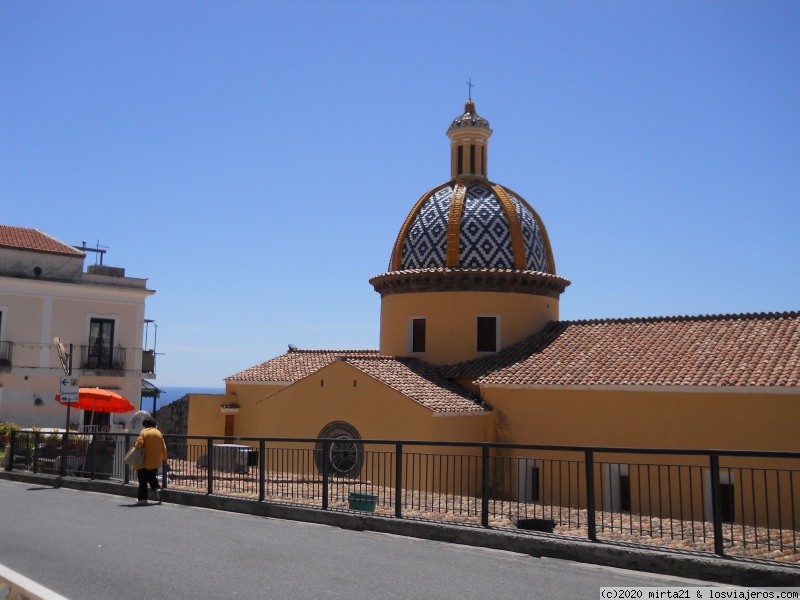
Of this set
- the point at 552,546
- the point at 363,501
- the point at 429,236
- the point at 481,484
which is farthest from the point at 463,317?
Answer: the point at 552,546

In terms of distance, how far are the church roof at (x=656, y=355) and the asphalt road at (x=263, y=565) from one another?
36.6 ft

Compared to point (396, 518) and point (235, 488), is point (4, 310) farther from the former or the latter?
point (396, 518)

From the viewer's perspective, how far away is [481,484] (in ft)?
38.0

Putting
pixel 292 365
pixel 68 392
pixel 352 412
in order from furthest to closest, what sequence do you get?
pixel 292 365, pixel 352 412, pixel 68 392

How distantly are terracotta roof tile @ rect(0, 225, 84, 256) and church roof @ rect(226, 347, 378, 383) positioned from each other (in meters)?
8.40

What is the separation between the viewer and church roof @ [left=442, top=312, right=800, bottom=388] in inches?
725

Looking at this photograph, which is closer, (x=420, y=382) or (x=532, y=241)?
(x=420, y=382)

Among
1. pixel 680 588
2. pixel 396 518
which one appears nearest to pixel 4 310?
pixel 396 518

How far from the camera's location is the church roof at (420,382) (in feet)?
69.4

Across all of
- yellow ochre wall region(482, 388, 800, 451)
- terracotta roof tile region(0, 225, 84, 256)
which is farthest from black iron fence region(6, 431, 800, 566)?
terracotta roof tile region(0, 225, 84, 256)

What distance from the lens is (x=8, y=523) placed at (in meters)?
11.0

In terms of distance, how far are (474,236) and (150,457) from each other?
14.7 metres

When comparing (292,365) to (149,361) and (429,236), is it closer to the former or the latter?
(149,361)

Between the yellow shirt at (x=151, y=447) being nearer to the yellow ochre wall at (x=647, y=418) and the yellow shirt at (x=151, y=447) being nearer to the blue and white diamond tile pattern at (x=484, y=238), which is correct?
the yellow ochre wall at (x=647, y=418)
